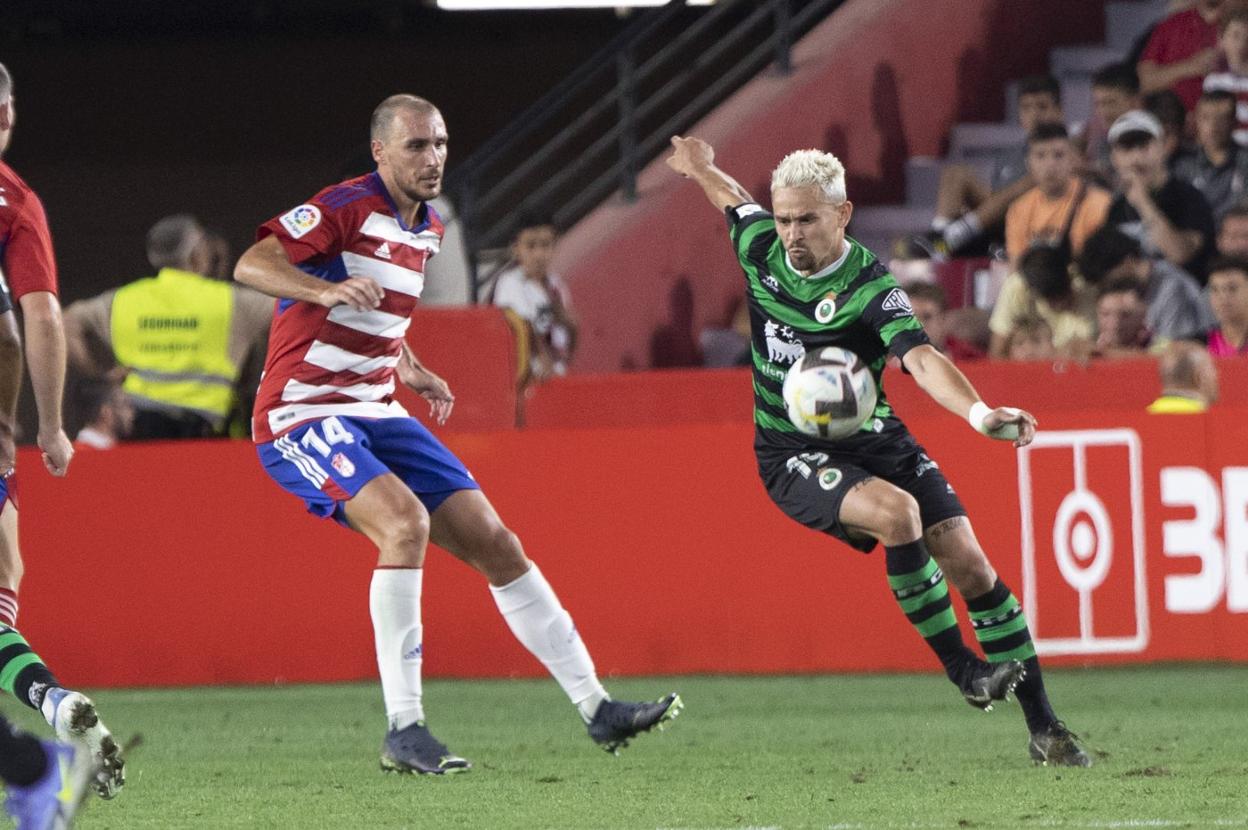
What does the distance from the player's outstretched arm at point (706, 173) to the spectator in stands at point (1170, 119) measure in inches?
228

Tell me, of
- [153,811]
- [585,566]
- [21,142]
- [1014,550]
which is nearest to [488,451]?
[585,566]

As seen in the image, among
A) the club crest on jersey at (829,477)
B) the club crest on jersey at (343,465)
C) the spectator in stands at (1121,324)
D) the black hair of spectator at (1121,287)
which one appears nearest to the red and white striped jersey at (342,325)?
the club crest on jersey at (343,465)

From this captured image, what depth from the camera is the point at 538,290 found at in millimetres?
12742

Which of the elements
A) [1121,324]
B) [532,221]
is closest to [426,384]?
[1121,324]

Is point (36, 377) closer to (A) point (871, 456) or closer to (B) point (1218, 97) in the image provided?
(A) point (871, 456)

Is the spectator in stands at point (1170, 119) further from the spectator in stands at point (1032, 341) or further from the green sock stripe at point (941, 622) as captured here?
the green sock stripe at point (941, 622)

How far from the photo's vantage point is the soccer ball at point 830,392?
714 centimetres

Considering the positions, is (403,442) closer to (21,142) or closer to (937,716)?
(937,716)

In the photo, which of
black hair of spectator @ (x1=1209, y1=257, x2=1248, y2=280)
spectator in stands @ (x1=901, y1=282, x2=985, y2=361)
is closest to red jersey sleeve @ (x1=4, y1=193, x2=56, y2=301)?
spectator in stands @ (x1=901, y1=282, x2=985, y2=361)

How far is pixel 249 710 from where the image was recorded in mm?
9539

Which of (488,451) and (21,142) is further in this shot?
(21,142)

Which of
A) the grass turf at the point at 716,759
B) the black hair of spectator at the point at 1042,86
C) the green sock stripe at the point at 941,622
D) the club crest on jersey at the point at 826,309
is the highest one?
the black hair of spectator at the point at 1042,86

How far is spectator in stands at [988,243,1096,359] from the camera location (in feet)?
39.2

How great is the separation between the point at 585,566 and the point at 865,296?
151 inches
